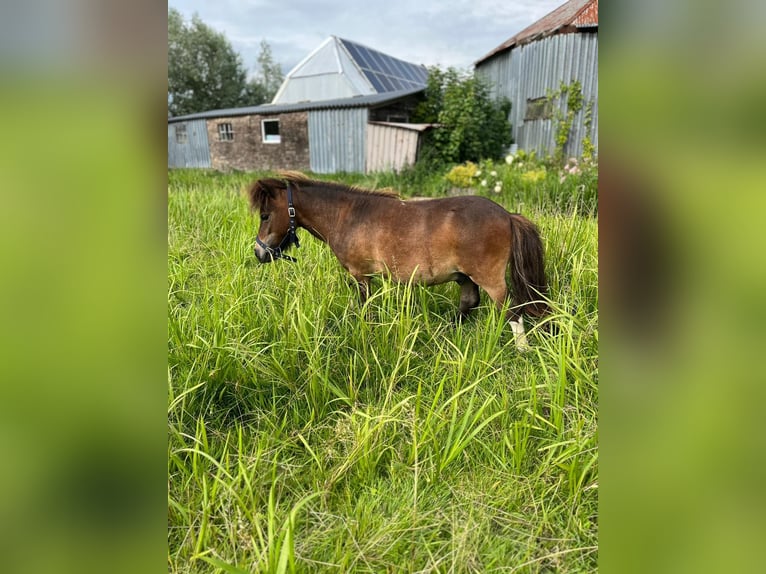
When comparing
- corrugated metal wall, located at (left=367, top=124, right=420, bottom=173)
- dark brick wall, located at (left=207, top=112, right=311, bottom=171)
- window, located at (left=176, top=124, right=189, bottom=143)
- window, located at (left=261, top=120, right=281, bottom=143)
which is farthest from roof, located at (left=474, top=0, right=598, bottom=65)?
window, located at (left=176, top=124, right=189, bottom=143)

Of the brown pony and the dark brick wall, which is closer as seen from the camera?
the brown pony

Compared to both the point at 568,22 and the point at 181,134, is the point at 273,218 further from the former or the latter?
the point at 181,134

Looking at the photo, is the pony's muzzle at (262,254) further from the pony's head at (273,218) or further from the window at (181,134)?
the window at (181,134)

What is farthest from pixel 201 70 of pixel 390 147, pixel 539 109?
pixel 539 109

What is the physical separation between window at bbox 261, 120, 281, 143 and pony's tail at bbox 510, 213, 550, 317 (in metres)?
16.0

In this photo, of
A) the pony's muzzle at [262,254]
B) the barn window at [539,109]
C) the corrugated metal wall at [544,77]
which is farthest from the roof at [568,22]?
the pony's muzzle at [262,254]

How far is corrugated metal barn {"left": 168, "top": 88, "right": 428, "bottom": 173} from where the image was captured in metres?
13.4

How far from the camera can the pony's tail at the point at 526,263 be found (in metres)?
2.74

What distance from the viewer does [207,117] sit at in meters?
18.9
